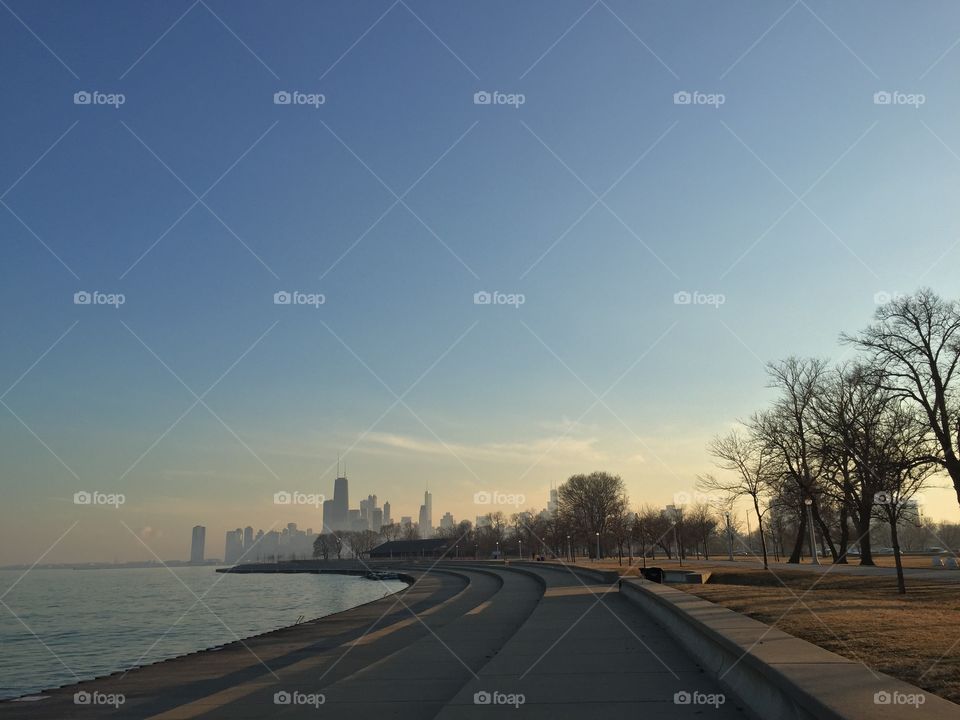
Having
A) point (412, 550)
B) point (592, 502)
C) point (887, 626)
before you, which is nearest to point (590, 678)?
point (887, 626)

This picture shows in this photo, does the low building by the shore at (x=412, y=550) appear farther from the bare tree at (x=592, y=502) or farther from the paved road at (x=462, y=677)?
the paved road at (x=462, y=677)

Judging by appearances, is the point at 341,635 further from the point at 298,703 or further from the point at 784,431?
the point at 784,431

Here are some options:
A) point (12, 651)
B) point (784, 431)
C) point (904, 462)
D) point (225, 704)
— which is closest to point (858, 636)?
point (225, 704)

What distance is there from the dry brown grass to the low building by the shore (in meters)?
148

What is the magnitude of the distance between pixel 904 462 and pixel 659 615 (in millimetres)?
16616

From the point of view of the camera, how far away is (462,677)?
9.94m

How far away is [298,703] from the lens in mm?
8680

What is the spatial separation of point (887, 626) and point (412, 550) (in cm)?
16635

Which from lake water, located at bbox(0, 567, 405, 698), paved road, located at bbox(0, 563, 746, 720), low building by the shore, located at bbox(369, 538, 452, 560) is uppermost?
paved road, located at bbox(0, 563, 746, 720)

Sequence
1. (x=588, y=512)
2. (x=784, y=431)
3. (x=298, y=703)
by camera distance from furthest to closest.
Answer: (x=588, y=512) < (x=784, y=431) < (x=298, y=703)

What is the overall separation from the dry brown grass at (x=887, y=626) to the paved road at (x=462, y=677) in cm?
180

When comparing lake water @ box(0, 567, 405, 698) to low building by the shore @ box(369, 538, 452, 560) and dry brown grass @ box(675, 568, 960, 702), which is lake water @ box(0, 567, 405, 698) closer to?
dry brown grass @ box(675, 568, 960, 702)

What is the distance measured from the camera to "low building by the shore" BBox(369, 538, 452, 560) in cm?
16250

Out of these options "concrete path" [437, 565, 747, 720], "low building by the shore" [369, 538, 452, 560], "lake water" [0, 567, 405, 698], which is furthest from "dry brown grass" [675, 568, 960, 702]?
"low building by the shore" [369, 538, 452, 560]
